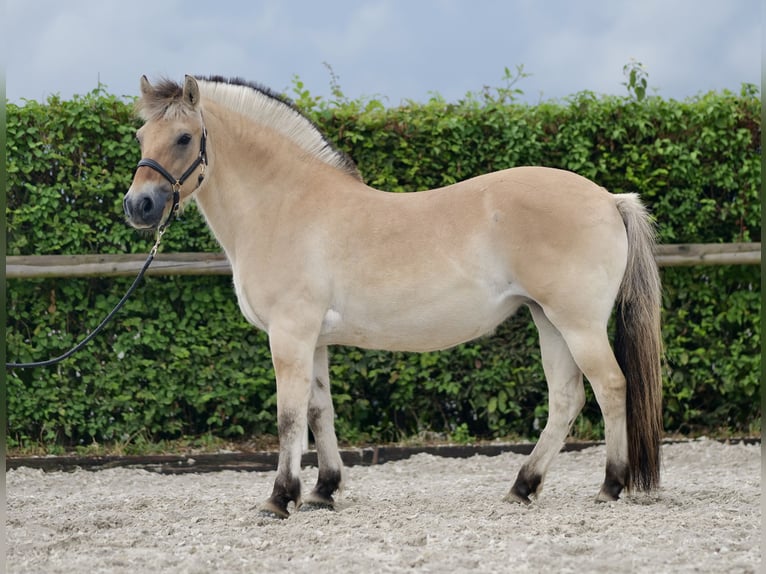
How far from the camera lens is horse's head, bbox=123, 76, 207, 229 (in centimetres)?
445

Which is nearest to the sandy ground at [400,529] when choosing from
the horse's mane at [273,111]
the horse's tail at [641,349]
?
the horse's tail at [641,349]

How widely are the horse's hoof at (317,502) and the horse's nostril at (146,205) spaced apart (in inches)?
70.8

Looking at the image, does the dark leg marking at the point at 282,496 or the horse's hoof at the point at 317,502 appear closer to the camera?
the dark leg marking at the point at 282,496

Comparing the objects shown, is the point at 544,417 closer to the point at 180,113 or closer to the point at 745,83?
the point at 745,83

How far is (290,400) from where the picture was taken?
455 cm

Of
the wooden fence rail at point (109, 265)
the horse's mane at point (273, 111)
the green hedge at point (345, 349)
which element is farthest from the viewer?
the green hedge at point (345, 349)

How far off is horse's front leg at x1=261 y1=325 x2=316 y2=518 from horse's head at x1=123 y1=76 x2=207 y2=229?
0.88m

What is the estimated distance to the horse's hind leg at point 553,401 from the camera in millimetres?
4746

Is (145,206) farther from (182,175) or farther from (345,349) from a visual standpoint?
(345,349)

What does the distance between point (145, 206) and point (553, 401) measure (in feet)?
7.88

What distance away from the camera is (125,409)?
279 inches

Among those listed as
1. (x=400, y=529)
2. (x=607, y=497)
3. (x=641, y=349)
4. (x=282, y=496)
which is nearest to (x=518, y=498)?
(x=607, y=497)

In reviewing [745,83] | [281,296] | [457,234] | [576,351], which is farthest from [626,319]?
[745,83]

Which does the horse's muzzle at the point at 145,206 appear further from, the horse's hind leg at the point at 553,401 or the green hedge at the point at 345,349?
the green hedge at the point at 345,349
